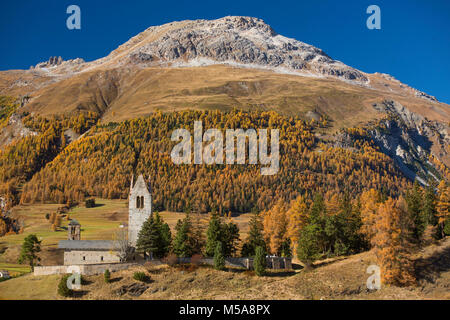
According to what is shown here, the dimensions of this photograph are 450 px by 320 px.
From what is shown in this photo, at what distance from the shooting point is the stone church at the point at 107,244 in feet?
262

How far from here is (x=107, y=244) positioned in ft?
263

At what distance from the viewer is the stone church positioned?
79812 mm

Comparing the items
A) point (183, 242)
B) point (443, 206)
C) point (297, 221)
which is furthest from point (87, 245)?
point (443, 206)

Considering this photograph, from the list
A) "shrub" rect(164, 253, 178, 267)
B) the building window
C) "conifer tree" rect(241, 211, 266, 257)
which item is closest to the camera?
"shrub" rect(164, 253, 178, 267)

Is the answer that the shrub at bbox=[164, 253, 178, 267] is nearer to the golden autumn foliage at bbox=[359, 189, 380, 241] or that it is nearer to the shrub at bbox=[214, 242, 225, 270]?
the shrub at bbox=[214, 242, 225, 270]

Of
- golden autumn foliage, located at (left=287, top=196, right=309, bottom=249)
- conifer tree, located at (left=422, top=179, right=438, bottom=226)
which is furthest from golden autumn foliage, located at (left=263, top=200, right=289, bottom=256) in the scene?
Answer: conifer tree, located at (left=422, top=179, right=438, bottom=226)

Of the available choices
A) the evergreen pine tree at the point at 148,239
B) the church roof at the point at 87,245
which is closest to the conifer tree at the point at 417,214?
the evergreen pine tree at the point at 148,239

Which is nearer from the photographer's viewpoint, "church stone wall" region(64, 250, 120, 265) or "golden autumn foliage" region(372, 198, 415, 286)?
"golden autumn foliage" region(372, 198, 415, 286)

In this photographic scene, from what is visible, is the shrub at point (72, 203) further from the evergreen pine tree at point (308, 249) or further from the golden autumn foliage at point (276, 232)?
the evergreen pine tree at point (308, 249)

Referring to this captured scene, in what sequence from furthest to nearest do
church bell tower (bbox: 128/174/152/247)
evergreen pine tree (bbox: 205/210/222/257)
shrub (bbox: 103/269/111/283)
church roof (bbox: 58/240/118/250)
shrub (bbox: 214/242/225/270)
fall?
church bell tower (bbox: 128/174/152/247)
church roof (bbox: 58/240/118/250)
evergreen pine tree (bbox: 205/210/222/257)
shrub (bbox: 214/242/225/270)
shrub (bbox: 103/269/111/283)

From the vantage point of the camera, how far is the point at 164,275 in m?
72.6
